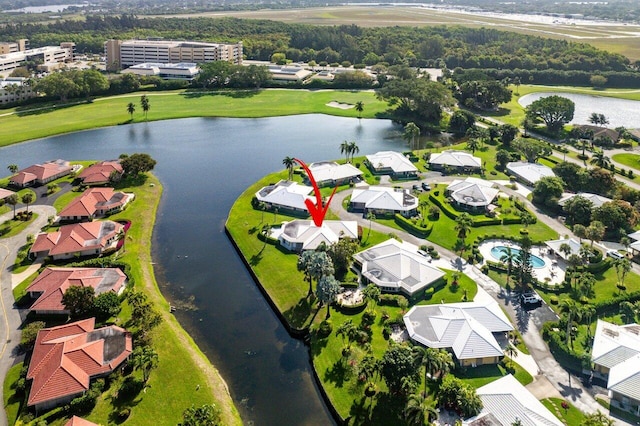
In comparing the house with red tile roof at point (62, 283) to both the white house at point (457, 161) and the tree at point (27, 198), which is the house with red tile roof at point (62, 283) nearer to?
the tree at point (27, 198)

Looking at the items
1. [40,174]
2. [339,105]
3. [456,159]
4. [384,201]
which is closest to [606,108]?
[456,159]

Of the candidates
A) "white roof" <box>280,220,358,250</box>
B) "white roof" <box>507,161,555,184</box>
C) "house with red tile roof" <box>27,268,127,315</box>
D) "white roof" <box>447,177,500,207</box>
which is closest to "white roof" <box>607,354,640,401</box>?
"white roof" <box>280,220,358,250</box>

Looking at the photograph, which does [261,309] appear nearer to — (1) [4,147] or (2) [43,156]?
(2) [43,156]

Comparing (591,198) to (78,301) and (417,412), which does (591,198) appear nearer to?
(417,412)

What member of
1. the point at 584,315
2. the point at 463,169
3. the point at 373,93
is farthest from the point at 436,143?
the point at 584,315

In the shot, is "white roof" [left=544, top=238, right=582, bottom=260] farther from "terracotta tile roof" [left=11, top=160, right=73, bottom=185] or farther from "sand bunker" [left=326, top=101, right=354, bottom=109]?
"sand bunker" [left=326, top=101, right=354, bottom=109]

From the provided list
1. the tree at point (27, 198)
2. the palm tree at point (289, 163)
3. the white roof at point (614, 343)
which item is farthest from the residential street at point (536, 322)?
the tree at point (27, 198)
